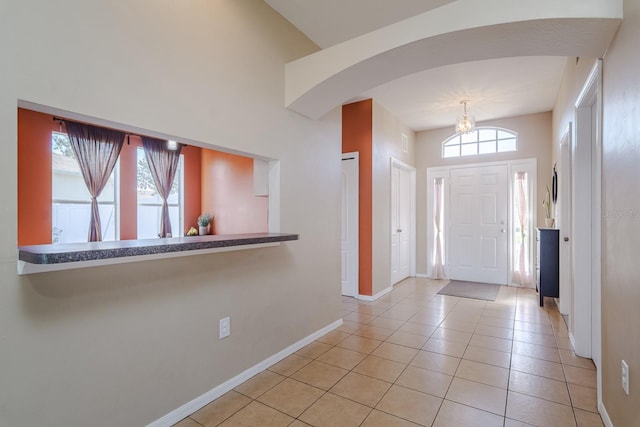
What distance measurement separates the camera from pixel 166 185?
16.1 feet

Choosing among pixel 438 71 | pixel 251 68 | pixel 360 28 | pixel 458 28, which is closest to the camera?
pixel 458 28

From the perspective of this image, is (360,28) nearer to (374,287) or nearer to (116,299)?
(116,299)

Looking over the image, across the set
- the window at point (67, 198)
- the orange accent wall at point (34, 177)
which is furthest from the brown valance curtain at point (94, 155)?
the orange accent wall at point (34, 177)

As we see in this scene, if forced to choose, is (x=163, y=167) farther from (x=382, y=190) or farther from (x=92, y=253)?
(x=92, y=253)

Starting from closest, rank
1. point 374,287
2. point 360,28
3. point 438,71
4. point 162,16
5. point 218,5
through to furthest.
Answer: point 162,16 → point 218,5 → point 360,28 → point 438,71 → point 374,287

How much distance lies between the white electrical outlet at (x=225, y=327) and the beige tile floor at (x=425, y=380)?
394 mm

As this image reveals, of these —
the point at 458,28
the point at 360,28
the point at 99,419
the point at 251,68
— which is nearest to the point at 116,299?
the point at 99,419

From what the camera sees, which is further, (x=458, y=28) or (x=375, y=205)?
(x=375, y=205)

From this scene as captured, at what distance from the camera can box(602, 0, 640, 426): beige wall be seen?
1370 mm

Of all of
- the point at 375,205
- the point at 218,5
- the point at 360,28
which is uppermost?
the point at 360,28

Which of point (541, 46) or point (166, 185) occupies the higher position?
point (541, 46)

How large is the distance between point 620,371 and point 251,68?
2849 mm

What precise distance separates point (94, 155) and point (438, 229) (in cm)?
558

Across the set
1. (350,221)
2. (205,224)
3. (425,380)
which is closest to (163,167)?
(205,224)
